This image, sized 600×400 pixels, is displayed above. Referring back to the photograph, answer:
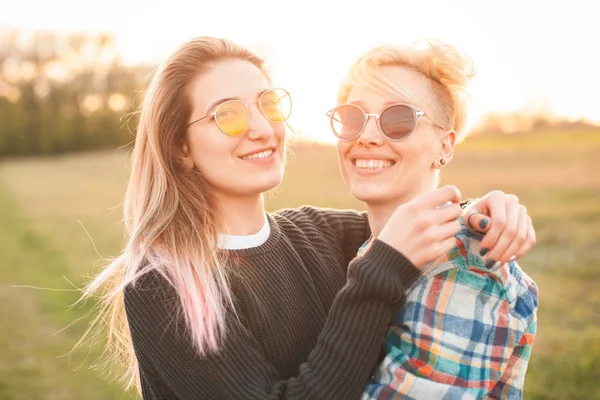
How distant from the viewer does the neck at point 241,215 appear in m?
3.16

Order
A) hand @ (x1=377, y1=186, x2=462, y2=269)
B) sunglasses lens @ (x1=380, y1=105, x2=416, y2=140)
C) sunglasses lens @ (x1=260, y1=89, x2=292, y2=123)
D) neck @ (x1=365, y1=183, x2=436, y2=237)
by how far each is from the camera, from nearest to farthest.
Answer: hand @ (x1=377, y1=186, x2=462, y2=269) < sunglasses lens @ (x1=380, y1=105, x2=416, y2=140) < neck @ (x1=365, y1=183, x2=436, y2=237) < sunglasses lens @ (x1=260, y1=89, x2=292, y2=123)

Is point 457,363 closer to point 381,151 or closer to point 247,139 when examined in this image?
point 381,151

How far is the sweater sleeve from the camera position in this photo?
239 cm

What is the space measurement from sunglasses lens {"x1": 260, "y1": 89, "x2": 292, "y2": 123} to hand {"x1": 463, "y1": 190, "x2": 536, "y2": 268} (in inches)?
44.2

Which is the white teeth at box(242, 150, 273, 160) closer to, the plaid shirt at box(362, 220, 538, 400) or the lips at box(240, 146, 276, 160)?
the lips at box(240, 146, 276, 160)

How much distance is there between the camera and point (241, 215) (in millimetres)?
3168

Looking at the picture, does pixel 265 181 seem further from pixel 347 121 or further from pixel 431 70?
pixel 431 70

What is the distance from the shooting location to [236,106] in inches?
121

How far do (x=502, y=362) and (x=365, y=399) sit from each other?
1.74 ft

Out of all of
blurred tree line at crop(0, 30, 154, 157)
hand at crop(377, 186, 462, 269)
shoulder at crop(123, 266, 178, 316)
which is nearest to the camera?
hand at crop(377, 186, 462, 269)

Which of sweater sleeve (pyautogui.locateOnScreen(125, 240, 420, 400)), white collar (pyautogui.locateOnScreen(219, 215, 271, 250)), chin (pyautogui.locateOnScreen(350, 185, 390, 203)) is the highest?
chin (pyautogui.locateOnScreen(350, 185, 390, 203))

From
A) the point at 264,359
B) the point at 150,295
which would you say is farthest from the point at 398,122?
the point at 150,295

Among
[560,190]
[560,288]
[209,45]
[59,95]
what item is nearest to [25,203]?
[560,190]

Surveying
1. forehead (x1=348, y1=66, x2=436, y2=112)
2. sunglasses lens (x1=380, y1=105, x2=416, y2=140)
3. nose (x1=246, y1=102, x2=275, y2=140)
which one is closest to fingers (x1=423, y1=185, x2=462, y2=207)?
sunglasses lens (x1=380, y1=105, x2=416, y2=140)
